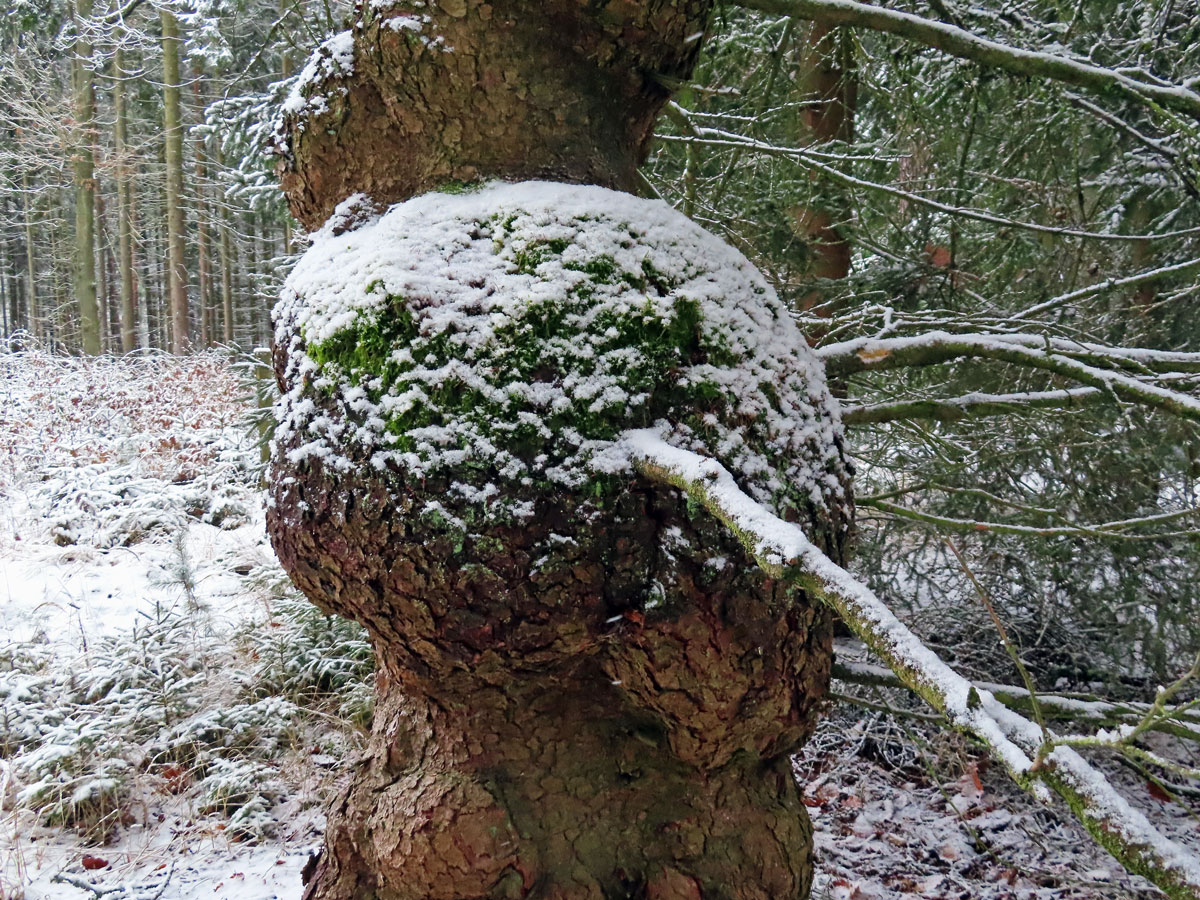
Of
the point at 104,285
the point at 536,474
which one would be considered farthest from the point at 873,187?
the point at 104,285

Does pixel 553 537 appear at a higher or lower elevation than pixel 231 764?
higher

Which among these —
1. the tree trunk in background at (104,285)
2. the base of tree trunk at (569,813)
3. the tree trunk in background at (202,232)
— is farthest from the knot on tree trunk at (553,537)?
the tree trunk in background at (104,285)

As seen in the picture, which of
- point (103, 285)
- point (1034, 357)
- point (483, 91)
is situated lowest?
point (1034, 357)

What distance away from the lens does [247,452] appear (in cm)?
721

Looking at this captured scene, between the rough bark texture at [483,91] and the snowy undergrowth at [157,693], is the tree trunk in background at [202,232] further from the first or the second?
the rough bark texture at [483,91]

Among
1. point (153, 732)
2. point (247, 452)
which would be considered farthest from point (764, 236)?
point (247, 452)

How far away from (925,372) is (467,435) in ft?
11.0

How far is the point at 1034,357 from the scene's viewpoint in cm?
176

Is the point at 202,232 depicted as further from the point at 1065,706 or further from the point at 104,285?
the point at 1065,706

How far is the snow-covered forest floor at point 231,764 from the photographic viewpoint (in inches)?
106

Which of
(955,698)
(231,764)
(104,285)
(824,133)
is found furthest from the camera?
(104,285)

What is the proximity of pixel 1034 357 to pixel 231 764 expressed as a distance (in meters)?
3.40

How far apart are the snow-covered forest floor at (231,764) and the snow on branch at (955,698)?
127 centimetres

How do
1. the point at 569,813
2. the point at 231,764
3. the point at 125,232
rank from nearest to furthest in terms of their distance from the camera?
the point at 569,813, the point at 231,764, the point at 125,232
